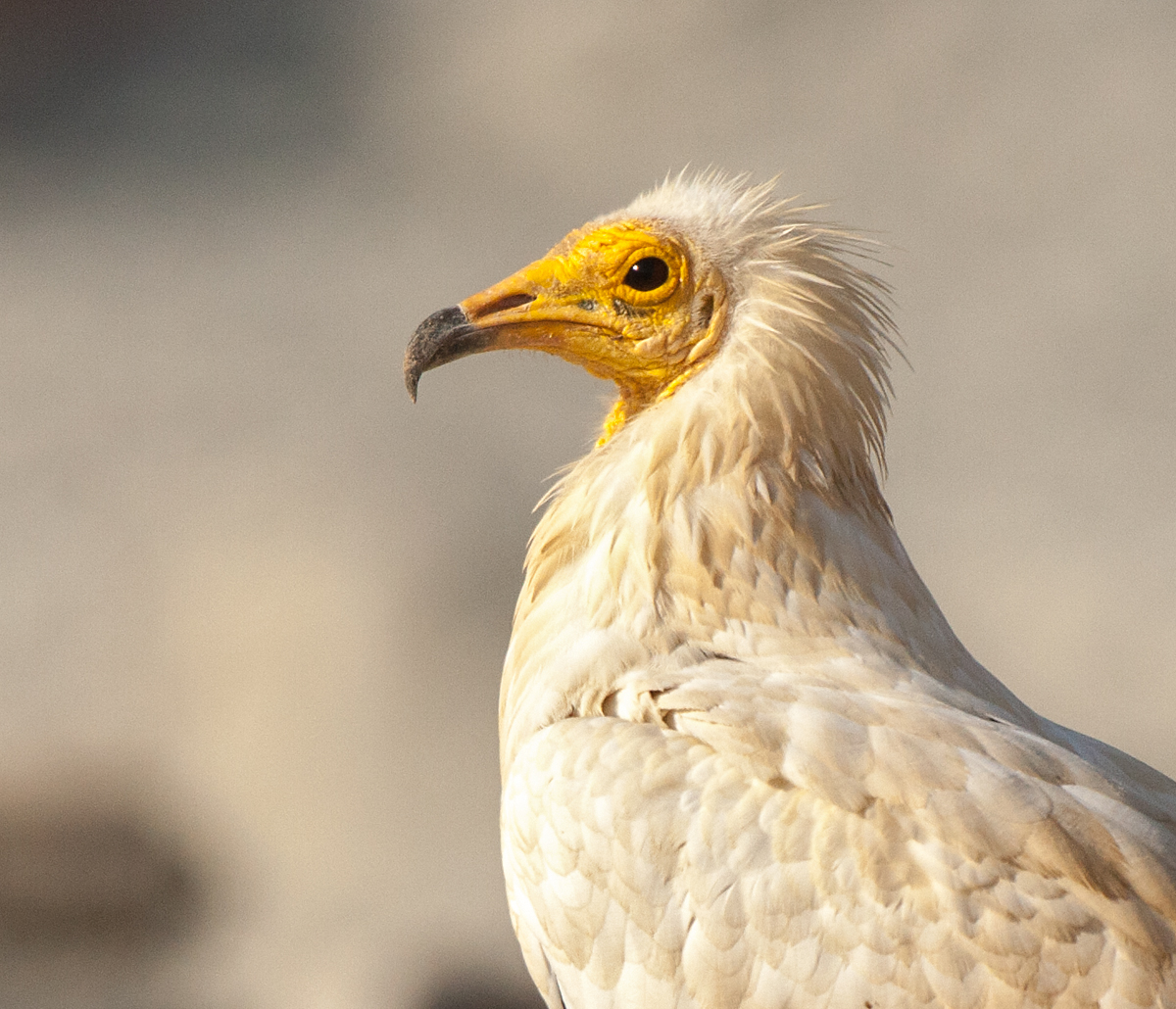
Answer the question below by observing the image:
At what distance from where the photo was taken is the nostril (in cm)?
250

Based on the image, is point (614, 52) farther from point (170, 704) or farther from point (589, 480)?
point (589, 480)

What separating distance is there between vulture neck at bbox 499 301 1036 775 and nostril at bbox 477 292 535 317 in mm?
330

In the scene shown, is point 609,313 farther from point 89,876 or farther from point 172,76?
point 172,76

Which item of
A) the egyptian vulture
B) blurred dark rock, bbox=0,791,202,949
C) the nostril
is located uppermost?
the nostril

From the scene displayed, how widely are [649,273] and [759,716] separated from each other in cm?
93

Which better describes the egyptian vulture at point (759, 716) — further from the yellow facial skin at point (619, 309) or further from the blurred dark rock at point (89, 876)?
the blurred dark rock at point (89, 876)

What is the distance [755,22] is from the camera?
6.68m

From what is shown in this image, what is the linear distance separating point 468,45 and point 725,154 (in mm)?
1690

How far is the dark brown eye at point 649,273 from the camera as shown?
2.43m

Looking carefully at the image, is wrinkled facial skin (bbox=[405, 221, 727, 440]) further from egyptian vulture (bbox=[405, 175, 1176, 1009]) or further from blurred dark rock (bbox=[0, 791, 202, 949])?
blurred dark rock (bbox=[0, 791, 202, 949])

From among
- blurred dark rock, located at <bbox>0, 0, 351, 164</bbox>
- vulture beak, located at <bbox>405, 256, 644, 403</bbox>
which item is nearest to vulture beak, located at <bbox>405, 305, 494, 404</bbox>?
vulture beak, located at <bbox>405, 256, 644, 403</bbox>

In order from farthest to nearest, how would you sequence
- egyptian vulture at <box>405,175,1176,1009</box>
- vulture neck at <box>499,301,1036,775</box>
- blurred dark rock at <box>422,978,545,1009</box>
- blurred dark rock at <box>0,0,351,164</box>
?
blurred dark rock at <box>0,0,351,164</box>
blurred dark rock at <box>422,978,545,1009</box>
vulture neck at <box>499,301,1036,775</box>
egyptian vulture at <box>405,175,1176,1009</box>

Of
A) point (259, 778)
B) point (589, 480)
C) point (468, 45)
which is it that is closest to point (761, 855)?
point (589, 480)

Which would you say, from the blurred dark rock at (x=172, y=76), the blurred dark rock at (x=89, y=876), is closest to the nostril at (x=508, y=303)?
the blurred dark rock at (x=89, y=876)
